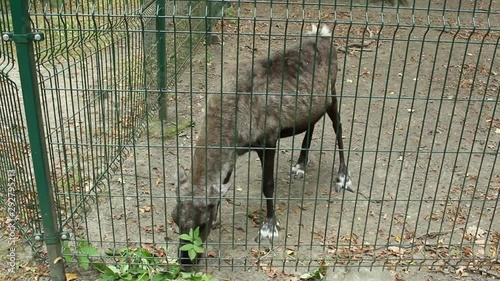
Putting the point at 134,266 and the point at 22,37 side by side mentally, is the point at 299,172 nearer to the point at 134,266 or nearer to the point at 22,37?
the point at 134,266

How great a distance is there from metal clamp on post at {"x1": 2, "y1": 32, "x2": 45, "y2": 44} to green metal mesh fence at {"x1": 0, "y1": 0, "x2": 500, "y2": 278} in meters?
0.16

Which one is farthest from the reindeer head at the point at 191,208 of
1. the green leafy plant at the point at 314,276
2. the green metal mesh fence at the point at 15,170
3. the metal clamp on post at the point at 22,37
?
the metal clamp on post at the point at 22,37

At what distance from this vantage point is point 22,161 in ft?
15.8

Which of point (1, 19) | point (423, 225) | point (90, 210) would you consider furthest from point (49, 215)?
point (423, 225)

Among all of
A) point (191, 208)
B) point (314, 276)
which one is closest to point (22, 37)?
point (191, 208)

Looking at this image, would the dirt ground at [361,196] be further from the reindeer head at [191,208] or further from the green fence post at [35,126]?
the green fence post at [35,126]

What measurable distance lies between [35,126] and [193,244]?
1504mm

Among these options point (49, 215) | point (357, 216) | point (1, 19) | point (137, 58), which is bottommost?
point (357, 216)

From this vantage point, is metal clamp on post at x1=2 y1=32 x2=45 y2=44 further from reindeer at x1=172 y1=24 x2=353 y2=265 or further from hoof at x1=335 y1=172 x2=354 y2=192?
hoof at x1=335 y1=172 x2=354 y2=192

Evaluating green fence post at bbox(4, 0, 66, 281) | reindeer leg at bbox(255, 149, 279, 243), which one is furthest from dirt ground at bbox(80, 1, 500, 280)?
green fence post at bbox(4, 0, 66, 281)

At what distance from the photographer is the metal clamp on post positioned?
374 cm

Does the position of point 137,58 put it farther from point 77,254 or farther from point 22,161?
point 77,254

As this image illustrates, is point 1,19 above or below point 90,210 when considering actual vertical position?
above

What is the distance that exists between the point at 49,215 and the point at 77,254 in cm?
45
